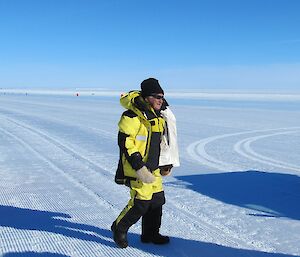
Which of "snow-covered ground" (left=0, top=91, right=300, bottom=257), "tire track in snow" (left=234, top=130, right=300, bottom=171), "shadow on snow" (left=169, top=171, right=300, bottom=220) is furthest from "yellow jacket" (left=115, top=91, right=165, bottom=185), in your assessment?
"tire track in snow" (left=234, top=130, right=300, bottom=171)

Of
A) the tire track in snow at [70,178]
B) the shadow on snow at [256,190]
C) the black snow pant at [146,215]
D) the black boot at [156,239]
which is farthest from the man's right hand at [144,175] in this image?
the shadow on snow at [256,190]

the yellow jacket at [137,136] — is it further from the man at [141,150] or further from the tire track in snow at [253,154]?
the tire track in snow at [253,154]

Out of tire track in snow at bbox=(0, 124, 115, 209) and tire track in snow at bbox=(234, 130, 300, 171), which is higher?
tire track in snow at bbox=(234, 130, 300, 171)

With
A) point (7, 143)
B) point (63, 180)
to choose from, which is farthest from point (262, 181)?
point (7, 143)

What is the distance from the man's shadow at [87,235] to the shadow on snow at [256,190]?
1.25 m

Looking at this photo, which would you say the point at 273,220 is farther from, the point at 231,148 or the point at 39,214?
the point at 231,148

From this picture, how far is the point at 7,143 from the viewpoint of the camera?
1017 centimetres

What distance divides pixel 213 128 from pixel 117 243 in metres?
11.8

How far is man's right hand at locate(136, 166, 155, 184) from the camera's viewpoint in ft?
10.6

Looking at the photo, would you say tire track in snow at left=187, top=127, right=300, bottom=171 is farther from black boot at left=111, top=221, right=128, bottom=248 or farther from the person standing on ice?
black boot at left=111, top=221, right=128, bottom=248

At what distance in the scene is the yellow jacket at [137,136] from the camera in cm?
322

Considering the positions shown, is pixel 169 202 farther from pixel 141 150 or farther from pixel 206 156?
pixel 206 156

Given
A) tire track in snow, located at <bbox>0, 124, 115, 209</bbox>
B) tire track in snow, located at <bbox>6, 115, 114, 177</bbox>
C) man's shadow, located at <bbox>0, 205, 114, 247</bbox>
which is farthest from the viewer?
tire track in snow, located at <bbox>6, 115, 114, 177</bbox>

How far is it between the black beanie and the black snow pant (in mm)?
863
